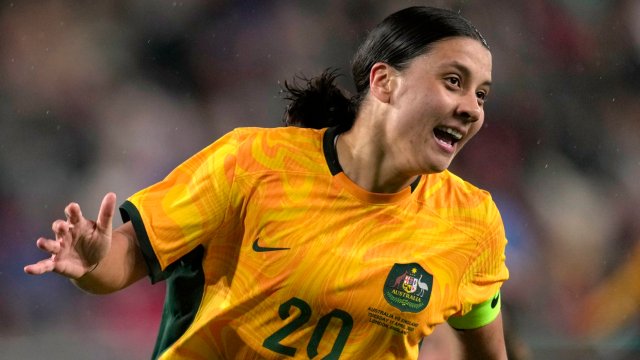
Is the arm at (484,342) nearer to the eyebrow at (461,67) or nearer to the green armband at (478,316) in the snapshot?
the green armband at (478,316)

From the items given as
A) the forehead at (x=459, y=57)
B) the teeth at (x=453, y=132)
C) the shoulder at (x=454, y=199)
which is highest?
the forehead at (x=459, y=57)

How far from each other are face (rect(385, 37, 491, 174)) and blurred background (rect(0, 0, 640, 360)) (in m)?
2.92

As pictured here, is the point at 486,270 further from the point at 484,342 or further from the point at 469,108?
the point at 469,108

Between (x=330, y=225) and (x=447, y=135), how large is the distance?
0.42 meters

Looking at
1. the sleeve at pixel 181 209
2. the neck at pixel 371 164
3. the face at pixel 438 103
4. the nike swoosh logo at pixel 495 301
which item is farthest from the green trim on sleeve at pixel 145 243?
the nike swoosh logo at pixel 495 301

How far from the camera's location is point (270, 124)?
18.5ft

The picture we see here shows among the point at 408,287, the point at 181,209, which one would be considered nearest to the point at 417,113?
the point at 408,287

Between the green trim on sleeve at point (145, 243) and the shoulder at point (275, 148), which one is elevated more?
the shoulder at point (275, 148)

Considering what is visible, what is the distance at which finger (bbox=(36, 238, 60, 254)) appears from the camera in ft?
6.84

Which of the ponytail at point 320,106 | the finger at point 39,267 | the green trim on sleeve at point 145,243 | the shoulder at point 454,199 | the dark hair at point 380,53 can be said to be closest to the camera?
the finger at point 39,267

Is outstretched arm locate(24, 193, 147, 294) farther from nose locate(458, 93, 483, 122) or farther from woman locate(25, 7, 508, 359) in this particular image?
nose locate(458, 93, 483, 122)

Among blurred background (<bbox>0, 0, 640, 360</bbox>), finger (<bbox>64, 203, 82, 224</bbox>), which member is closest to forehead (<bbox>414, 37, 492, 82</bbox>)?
finger (<bbox>64, 203, 82, 224</bbox>)

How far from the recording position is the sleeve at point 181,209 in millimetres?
2480

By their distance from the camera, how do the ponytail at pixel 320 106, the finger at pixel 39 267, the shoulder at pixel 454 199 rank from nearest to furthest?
the finger at pixel 39 267
the shoulder at pixel 454 199
the ponytail at pixel 320 106
